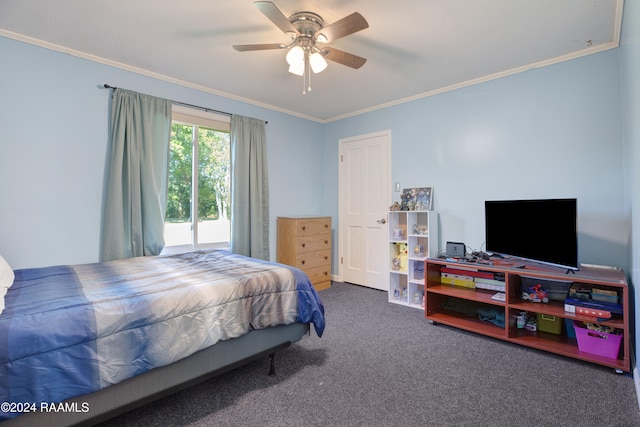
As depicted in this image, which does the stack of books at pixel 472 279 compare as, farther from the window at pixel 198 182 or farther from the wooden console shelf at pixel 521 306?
the window at pixel 198 182

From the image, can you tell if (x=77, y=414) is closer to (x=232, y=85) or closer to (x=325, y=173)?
(x=232, y=85)

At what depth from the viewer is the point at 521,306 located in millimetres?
2463

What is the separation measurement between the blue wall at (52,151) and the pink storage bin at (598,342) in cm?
407

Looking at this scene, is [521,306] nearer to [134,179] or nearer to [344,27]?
[344,27]

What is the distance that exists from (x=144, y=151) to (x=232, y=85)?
120cm

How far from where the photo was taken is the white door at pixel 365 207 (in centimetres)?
411

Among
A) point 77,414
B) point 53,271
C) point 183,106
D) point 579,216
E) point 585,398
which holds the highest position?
point 183,106

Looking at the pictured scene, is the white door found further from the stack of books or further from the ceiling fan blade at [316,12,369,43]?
the ceiling fan blade at [316,12,369,43]

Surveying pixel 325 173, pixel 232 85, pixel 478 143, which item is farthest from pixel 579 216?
pixel 232 85

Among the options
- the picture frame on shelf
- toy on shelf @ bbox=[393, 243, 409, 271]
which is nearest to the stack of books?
toy on shelf @ bbox=[393, 243, 409, 271]

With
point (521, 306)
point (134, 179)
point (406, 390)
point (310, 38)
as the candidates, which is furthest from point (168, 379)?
point (521, 306)

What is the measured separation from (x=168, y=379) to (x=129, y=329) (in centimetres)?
36

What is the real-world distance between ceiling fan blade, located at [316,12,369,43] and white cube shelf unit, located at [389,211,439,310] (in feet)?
7.01

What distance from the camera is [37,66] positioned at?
254 centimetres
